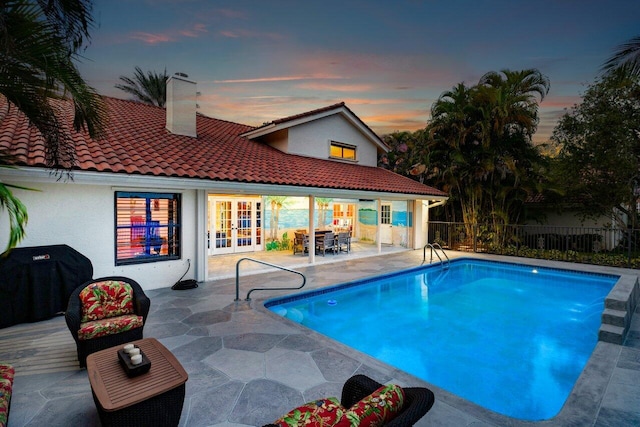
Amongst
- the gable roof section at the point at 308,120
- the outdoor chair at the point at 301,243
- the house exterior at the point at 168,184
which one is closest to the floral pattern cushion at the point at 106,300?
the house exterior at the point at 168,184

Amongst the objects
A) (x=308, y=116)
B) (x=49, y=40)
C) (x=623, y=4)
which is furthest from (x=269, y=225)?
(x=623, y=4)

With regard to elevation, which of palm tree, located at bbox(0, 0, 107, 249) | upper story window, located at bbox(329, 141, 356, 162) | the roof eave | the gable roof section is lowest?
the roof eave

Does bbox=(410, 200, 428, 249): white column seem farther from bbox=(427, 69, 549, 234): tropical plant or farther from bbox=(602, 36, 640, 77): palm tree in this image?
bbox=(602, 36, 640, 77): palm tree

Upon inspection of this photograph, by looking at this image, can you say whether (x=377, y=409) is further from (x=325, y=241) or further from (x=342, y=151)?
(x=342, y=151)

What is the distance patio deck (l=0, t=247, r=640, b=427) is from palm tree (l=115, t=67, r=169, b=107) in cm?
2497

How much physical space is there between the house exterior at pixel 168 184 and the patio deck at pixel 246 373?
2.05m

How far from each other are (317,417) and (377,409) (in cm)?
37

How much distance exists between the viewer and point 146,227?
8.30 metres

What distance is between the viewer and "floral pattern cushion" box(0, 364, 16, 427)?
2.50m

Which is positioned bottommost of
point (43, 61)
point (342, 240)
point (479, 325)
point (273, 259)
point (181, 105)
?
point (479, 325)

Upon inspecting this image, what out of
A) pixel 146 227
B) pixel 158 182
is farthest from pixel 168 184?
pixel 146 227

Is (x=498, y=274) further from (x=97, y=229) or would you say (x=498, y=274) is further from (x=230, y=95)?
(x=230, y=95)

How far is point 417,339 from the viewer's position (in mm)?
6531

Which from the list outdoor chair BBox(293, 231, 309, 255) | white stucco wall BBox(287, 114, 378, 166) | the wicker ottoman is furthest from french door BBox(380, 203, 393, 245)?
the wicker ottoman
